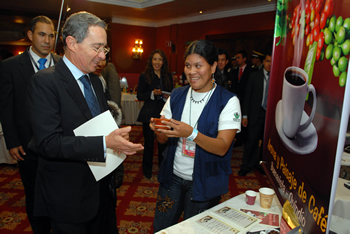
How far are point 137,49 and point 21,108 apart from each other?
8692mm

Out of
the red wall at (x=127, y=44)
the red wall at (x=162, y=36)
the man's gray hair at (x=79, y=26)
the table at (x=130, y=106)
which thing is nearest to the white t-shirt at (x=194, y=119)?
the man's gray hair at (x=79, y=26)

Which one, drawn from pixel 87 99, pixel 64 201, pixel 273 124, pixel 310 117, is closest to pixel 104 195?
pixel 64 201

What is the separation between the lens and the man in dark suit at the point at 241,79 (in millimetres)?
4438

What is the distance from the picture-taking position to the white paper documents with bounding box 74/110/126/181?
1.18 meters

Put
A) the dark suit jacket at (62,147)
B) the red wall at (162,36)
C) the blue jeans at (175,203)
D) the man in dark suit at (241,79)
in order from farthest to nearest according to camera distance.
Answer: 1. the red wall at (162,36)
2. the man in dark suit at (241,79)
3. the blue jeans at (175,203)
4. the dark suit jacket at (62,147)

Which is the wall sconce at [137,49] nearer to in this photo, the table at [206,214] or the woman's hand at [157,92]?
the woman's hand at [157,92]

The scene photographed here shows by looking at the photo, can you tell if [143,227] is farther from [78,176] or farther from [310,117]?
[310,117]

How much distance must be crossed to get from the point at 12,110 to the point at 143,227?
64.4 inches

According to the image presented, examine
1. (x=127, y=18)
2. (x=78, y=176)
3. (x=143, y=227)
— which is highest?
(x=127, y=18)

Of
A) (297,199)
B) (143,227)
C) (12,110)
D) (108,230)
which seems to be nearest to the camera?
(297,199)

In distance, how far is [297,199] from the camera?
862 mm

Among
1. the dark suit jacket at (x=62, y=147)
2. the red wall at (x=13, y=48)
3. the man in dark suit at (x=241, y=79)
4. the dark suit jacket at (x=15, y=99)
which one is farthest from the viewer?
the red wall at (x=13, y=48)

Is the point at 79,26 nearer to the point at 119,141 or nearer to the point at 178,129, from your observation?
the point at 119,141

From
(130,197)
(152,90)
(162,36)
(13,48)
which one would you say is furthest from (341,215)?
(13,48)
